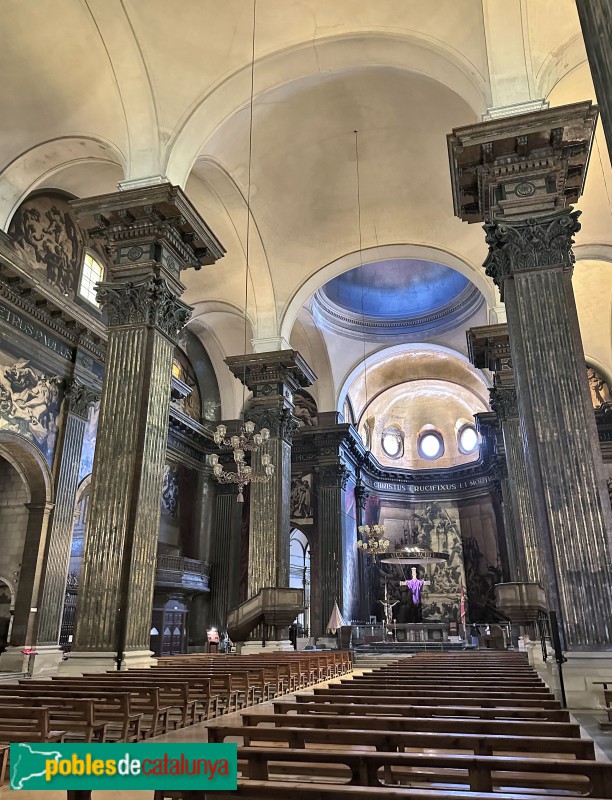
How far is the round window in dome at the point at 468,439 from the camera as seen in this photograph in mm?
25734

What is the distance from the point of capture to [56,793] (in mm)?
3354

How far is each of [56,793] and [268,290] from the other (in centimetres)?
1196

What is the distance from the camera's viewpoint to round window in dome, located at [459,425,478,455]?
2573 cm

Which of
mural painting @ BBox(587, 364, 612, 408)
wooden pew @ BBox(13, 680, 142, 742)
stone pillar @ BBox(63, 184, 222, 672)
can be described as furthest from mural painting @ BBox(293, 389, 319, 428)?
wooden pew @ BBox(13, 680, 142, 742)

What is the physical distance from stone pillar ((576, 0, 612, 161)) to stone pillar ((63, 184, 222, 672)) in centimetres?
681

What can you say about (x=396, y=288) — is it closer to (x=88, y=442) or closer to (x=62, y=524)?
(x=88, y=442)

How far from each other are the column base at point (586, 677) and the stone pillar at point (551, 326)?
0.11 m

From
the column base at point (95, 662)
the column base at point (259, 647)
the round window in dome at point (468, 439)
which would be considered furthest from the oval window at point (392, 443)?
the column base at point (95, 662)

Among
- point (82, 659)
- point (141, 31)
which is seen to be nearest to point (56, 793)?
point (82, 659)

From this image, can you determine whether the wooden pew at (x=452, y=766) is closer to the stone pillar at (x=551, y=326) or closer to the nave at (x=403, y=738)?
the nave at (x=403, y=738)

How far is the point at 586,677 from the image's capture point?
5.81 metres

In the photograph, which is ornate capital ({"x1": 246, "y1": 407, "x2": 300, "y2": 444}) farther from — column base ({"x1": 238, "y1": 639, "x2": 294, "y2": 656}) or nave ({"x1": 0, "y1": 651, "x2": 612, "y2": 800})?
nave ({"x1": 0, "y1": 651, "x2": 612, "y2": 800})

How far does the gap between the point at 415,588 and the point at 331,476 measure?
5890 millimetres

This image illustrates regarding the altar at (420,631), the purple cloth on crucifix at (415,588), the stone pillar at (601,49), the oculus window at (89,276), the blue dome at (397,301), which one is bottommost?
the altar at (420,631)
